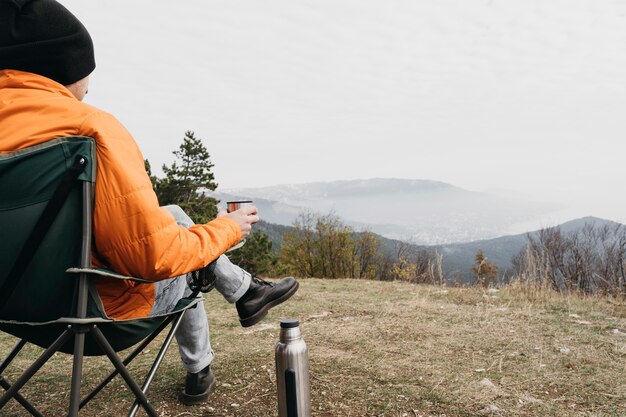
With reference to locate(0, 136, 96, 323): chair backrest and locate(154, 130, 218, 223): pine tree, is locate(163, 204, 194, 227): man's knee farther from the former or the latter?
locate(154, 130, 218, 223): pine tree

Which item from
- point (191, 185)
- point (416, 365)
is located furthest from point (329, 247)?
point (416, 365)

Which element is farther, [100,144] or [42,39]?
[42,39]

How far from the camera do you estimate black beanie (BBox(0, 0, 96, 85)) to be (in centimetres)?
145

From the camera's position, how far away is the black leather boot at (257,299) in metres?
2.31

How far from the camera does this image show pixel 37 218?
53.2 inches

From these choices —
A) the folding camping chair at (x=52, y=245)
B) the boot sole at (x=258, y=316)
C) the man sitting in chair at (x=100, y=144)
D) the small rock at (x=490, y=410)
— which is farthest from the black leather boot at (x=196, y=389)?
the small rock at (x=490, y=410)

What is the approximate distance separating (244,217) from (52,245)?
0.66m

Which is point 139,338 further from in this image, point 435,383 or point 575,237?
point 575,237

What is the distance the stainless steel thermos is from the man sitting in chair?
1.96 ft

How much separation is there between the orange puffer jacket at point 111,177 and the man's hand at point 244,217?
267 mm

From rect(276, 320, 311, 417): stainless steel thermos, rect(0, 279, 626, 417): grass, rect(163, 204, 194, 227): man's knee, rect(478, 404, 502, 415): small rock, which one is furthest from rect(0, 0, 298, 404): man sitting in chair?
rect(478, 404, 502, 415): small rock

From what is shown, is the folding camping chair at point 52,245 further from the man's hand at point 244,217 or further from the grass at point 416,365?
the grass at point 416,365

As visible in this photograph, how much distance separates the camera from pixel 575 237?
39594mm

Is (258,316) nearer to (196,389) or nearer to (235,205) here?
(196,389)
